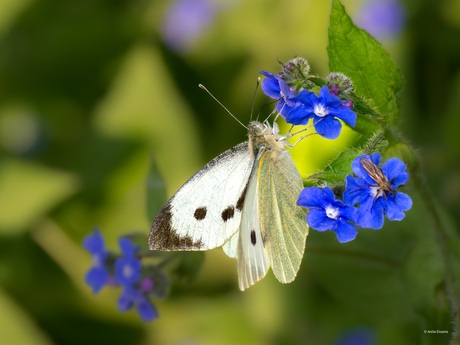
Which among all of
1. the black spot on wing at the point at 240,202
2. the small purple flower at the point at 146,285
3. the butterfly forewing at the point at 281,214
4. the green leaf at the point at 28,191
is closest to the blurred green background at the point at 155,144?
the green leaf at the point at 28,191

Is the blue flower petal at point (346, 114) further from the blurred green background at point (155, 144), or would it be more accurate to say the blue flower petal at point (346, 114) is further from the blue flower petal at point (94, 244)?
the blue flower petal at point (94, 244)

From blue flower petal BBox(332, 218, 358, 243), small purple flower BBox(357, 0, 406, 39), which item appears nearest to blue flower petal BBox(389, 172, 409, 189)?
blue flower petal BBox(332, 218, 358, 243)

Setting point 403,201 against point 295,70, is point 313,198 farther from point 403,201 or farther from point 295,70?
point 295,70

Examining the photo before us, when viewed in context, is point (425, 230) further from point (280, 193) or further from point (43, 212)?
point (43, 212)

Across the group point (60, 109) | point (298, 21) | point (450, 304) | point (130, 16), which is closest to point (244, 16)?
point (298, 21)

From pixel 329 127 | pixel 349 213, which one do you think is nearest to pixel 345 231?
pixel 349 213

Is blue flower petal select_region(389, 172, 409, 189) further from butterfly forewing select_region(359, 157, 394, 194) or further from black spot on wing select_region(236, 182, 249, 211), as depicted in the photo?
black spot on wing select_region(236, 182, 249, 211)
